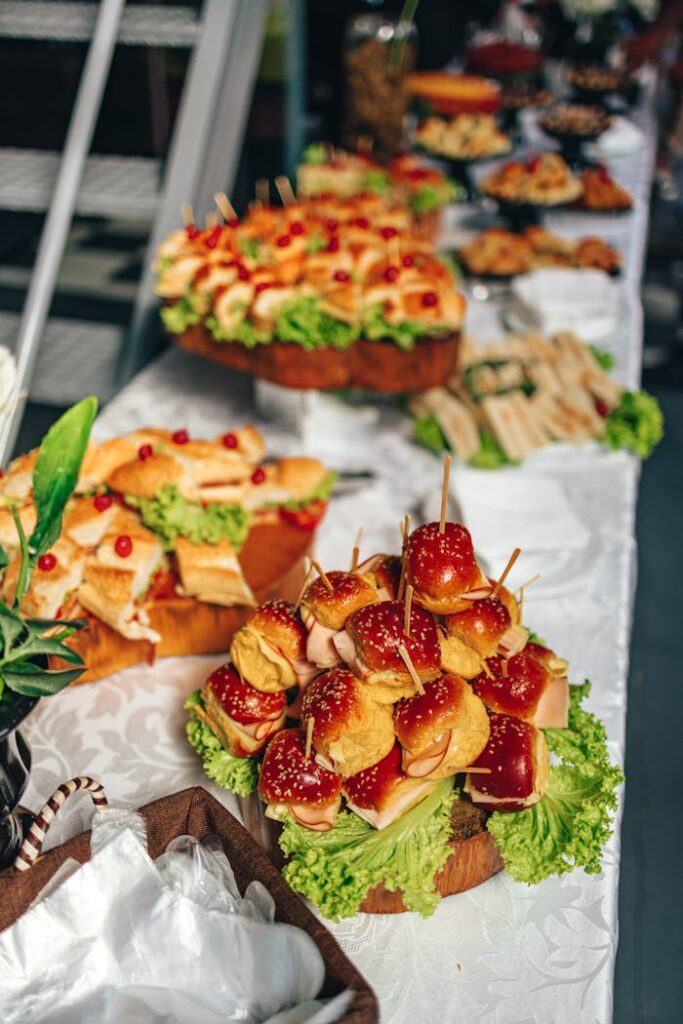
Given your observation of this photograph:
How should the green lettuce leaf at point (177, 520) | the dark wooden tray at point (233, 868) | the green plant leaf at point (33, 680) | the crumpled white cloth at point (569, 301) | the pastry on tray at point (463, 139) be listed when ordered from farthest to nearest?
the pastry on tray at point (463, 139) → the crumpled white cloth at point (569, 301) → the green lettuce leaf at point (177, 520) → the green plant leaf at point (33, 680) → the dark wooden tray at point (233, 868)

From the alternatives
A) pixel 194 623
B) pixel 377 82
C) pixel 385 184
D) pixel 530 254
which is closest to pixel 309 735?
pixel 194 623

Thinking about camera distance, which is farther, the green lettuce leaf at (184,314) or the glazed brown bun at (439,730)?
the green lettuce leaf at (184,314)

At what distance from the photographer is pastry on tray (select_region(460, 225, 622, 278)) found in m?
3.15

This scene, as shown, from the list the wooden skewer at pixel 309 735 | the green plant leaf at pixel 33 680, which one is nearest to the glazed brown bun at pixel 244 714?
the wooden skewer at pixel 309 735

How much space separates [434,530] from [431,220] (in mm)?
2493

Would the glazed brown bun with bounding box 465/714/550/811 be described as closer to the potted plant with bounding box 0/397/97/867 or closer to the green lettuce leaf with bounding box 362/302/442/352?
the potted plant with bounding box 0/397/97/867

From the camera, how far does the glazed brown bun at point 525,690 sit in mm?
1204

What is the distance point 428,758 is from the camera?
110cm

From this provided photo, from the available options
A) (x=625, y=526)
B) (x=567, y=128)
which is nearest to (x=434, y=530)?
(x=625, y=526)

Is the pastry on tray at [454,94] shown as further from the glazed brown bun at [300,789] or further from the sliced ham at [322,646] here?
the glazed brown bun at [300,789]

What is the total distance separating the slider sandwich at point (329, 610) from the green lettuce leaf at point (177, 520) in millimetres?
478

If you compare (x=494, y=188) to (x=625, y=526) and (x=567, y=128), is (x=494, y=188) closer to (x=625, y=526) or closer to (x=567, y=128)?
(x=567, y=128)

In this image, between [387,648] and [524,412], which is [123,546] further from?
[524,412]

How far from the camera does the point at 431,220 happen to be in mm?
3439
